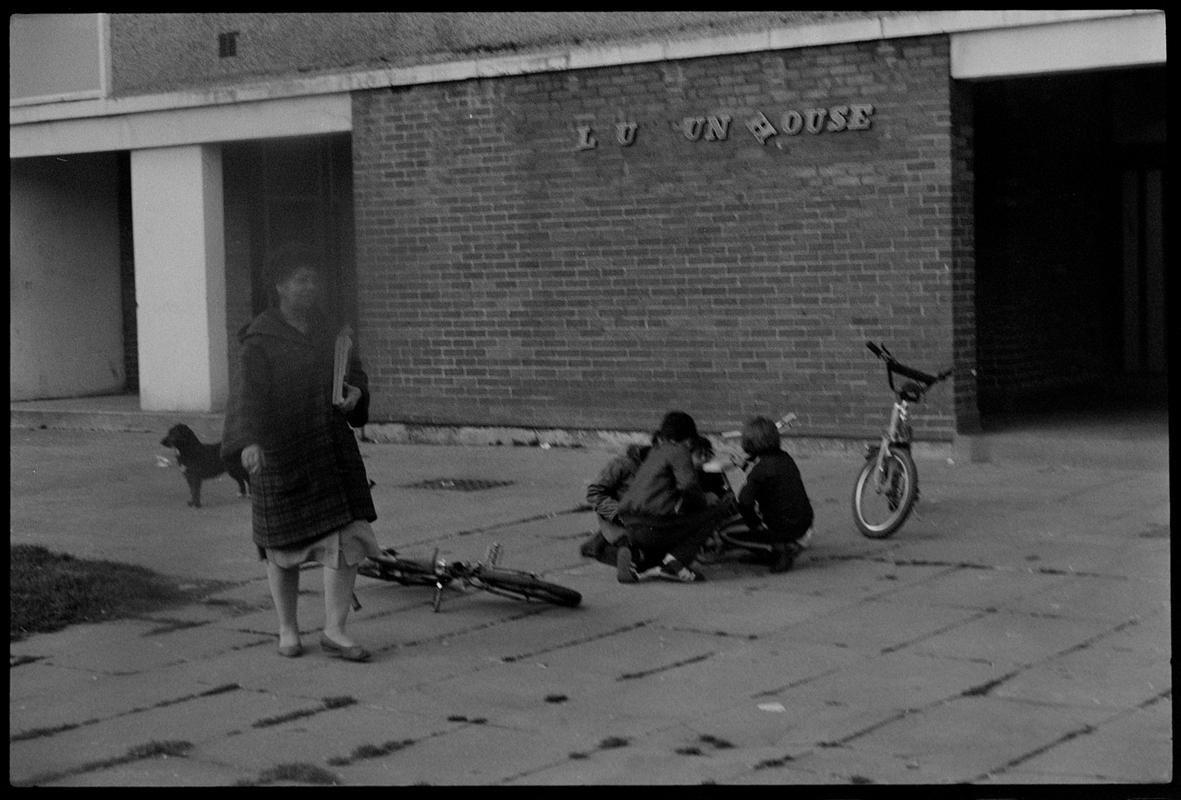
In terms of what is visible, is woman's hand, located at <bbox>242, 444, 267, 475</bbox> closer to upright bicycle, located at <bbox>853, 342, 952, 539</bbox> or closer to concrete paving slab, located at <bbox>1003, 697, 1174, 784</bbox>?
concrete paving slab, located at <bbox>1003, 697, 1174, 784</bbox>

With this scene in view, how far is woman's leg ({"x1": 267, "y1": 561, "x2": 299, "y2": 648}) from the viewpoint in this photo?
729 cm

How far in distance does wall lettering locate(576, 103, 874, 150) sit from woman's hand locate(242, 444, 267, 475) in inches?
270

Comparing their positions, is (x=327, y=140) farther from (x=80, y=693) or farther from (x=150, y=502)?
(x=80, y=693)

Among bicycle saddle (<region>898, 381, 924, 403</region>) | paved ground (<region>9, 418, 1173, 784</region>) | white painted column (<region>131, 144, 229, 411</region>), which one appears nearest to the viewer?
paved ground (<region>9, 418, 1173, 784</region>)

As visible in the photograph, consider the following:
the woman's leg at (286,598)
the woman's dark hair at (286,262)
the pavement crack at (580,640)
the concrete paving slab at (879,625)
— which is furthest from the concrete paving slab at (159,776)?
the concrete paving slab at (879,625)

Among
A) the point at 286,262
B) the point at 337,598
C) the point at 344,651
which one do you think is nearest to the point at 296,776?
the point at 344,651

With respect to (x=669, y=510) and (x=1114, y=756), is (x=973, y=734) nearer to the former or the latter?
(x=1114, y=756)

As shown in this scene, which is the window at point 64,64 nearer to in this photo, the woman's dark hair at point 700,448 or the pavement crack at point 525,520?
the pavement crack at point 525,520

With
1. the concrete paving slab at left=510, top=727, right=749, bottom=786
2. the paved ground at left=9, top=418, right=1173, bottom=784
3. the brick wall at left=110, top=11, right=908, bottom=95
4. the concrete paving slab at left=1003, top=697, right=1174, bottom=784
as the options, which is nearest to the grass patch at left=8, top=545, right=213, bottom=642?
the paved ground at left=9, top=418, right=1173, bottom=784

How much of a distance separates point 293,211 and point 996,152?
741 cm

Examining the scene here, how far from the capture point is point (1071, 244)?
606 inches

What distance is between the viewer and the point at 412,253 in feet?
49.6

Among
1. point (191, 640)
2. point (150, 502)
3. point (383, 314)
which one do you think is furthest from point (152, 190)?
point (191, 640)

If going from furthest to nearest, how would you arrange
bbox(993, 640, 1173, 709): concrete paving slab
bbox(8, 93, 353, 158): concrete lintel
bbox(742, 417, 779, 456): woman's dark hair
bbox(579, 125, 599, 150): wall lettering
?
bbox(8, 93, 353, 158): concrete lintel, bbox(579, 125, 599, 150): wall lettering, bbox(742, 417, 779, 456): woman's dark hair, bbox(993, 640, 1173, 709): concrete paving slab
